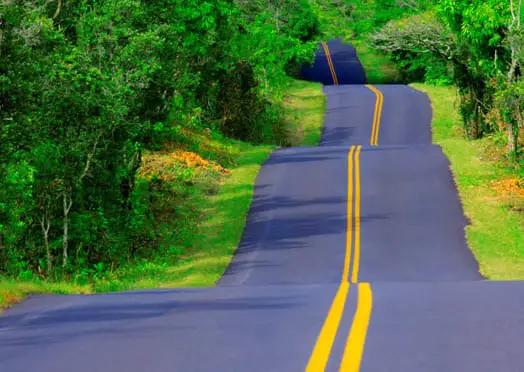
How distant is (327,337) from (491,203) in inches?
1074

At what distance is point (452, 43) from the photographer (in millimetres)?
50219

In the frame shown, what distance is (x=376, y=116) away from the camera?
69000mm

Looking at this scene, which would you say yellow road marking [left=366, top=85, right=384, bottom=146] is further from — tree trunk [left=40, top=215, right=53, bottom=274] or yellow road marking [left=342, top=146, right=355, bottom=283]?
tree trunk [left=40, top=215, right=53, bottom=274]

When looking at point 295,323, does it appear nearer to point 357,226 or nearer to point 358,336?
point 358,336

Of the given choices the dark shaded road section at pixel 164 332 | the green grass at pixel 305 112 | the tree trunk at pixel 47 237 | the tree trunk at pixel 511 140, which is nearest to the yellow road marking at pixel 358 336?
the dark shaded road section at pixel 164 332

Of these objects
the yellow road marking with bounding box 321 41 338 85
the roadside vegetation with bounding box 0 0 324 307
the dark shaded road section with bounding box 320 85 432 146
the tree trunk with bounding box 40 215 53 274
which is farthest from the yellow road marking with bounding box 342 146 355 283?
the yellow road marking with bounding box 321 41 338 85

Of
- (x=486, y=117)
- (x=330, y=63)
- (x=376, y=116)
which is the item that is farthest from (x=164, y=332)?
(x=330, y=63)

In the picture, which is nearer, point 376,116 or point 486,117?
point 486,117

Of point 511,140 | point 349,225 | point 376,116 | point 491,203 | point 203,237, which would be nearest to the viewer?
point 203,237

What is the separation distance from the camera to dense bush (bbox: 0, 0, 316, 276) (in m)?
21.6

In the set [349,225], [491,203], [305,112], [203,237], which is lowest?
[305,112]

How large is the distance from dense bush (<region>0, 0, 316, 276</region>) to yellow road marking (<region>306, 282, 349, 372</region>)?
33.1 feet

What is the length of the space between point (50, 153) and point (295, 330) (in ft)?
59.3

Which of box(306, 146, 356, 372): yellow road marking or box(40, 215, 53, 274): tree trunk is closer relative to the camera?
box(306, 146, 356, 372): yellow road marking
